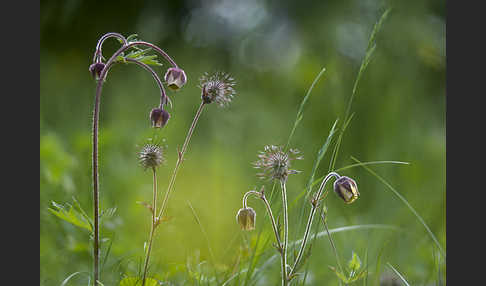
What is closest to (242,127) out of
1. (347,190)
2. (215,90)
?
(215,90)

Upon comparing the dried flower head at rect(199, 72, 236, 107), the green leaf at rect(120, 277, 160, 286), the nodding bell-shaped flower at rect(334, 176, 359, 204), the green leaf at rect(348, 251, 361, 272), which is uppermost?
the dried flower head at rect(199, 72, 236, 107)

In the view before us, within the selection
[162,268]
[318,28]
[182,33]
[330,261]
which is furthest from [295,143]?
[182,33]

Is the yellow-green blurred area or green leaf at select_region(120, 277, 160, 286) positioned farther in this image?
the yellow-green blurred area

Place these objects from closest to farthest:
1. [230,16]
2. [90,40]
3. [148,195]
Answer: [148,195] → [90,40] → [230,16]

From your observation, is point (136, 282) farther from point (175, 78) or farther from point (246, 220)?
point (175, 78)

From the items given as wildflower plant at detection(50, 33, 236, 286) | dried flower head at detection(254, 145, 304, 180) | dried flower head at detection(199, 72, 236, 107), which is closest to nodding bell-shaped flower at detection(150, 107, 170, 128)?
wildflower plant at detection(50, 33, 236, 286)

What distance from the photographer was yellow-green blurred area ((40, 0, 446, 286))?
2.15 m

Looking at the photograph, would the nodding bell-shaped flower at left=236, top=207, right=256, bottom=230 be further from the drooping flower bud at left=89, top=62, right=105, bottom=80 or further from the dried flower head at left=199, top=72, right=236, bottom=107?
the drooping flower bud at left=89, top=62, right=105, bottom=80

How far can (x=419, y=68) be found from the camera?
3.88 m

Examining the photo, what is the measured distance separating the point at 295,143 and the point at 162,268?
4.17 ft

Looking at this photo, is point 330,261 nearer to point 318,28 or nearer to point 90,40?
point 318,28

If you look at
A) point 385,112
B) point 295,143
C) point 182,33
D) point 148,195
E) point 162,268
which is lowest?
point 162,268

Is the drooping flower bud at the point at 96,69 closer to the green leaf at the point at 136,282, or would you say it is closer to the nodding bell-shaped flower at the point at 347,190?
the green leaf at the point at 136,282

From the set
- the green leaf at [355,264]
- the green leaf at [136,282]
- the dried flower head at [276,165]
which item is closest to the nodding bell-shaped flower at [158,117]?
the dried flower head at [276,165]
